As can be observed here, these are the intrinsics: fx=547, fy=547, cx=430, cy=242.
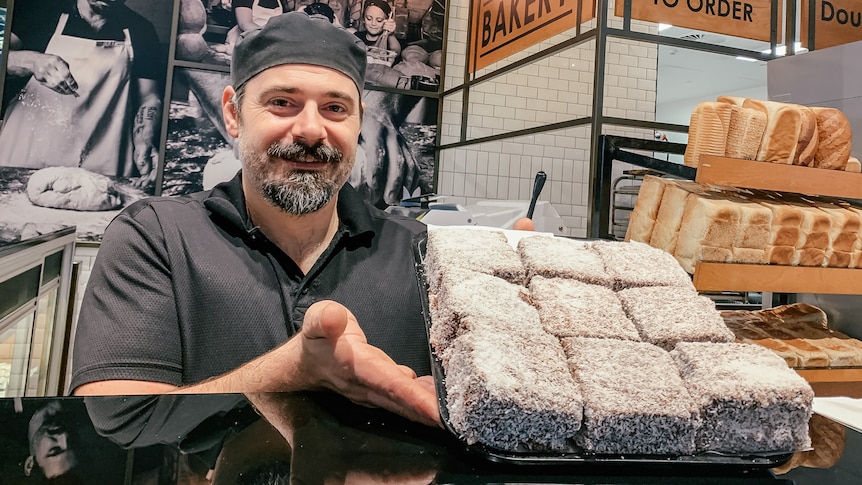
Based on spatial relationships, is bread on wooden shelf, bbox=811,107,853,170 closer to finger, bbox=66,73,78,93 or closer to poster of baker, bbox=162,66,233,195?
poster of baker, bbox=162,66,233,195

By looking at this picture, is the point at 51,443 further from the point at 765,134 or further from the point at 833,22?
the point at 833,22

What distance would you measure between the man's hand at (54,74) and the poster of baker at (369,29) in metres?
0.75

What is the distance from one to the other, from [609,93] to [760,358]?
2526mm

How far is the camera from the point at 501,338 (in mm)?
627

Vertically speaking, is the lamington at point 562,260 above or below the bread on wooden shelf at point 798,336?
above

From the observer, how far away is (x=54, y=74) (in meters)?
3.93

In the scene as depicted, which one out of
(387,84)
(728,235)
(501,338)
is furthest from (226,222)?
(387,84)

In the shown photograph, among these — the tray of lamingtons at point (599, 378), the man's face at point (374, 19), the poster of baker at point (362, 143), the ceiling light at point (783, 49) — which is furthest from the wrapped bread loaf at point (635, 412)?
the man's face at point (374, 19)

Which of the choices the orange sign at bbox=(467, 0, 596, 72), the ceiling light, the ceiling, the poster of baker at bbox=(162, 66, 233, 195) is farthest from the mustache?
the poster of baker at bbox=(162, 66, 233, 195)

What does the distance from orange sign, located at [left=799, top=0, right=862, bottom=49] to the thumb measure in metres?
3.00

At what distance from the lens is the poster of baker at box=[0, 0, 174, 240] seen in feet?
12.7

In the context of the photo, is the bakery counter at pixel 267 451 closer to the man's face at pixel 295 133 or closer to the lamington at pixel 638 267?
the lamington at pixel 638 267

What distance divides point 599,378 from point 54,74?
460 centimetres

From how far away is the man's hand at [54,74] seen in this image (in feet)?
12.8
